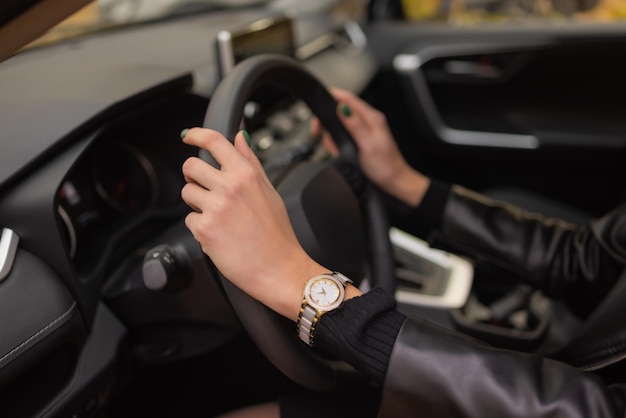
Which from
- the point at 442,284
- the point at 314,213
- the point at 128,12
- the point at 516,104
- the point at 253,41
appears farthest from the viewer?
the point at 516,104

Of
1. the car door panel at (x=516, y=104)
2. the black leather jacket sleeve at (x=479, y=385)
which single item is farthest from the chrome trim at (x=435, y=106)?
the black leather jacket sleeve at (x=479, y=385)

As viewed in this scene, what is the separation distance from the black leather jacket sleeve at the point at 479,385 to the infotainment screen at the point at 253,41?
584 mm

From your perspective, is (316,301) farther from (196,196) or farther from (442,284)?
(442,284)

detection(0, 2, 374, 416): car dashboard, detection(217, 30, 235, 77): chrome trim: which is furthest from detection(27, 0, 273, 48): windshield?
detection(217, 30, 235, 77): chrome trim

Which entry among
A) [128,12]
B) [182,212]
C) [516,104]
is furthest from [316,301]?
[516,104]

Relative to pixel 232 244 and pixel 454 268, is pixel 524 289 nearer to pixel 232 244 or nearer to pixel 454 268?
pixel 454 268

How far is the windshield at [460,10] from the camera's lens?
1552mm

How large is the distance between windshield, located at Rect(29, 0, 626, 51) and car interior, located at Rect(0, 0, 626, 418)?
89 millimetres

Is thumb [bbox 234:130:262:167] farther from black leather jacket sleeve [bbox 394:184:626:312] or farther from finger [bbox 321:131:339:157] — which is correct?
black leather jacket sleeve [bbox 394:184:626:312]

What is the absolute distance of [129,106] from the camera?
2.60 feet

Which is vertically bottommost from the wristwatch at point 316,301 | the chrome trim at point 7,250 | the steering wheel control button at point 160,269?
the wristwatch at point 316,301

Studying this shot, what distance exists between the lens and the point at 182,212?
87cm

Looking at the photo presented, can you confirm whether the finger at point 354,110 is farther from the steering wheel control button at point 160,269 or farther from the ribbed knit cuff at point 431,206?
the steering wheel control button at point 160,269

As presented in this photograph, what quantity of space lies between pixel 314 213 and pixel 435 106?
3.78 ft
